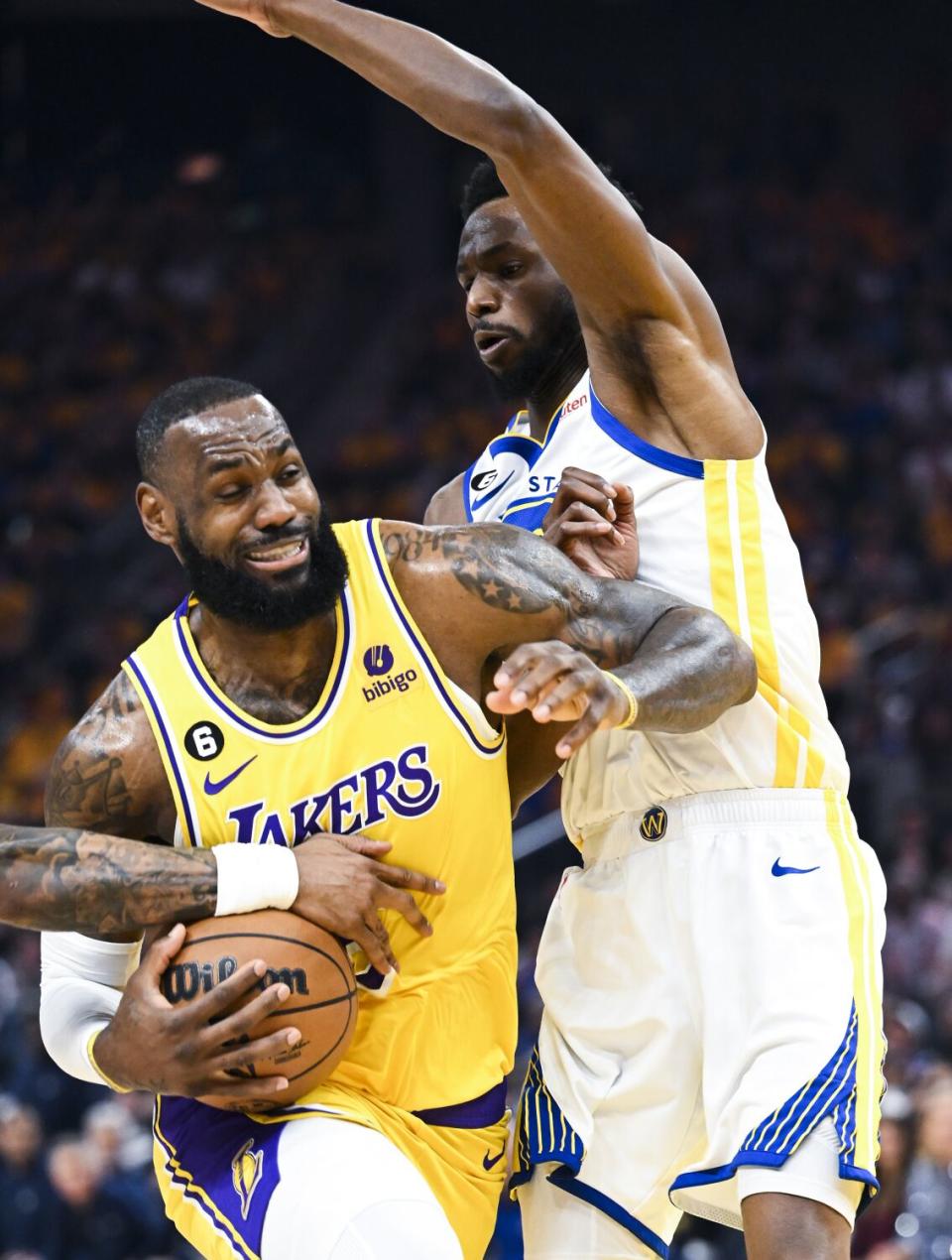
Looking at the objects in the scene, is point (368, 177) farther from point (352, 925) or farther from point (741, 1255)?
point (352, 925)

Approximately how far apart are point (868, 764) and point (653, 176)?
8505 mm

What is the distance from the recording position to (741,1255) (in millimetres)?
7000

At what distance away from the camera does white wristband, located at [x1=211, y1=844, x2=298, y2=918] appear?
334 centimetres

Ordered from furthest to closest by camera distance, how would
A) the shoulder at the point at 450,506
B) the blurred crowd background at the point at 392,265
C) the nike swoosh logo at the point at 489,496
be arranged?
the blurred crowd background at the point at 392,265
the shoulder at the point at 450,506
the nike swoosh logo at the point at 489,496

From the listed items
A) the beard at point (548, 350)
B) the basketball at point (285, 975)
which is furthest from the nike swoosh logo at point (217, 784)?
the beard at point (548, 350)

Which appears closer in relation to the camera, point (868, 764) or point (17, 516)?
point (868, 764)

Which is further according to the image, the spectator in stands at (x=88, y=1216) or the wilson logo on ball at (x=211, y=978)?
the spectator in stands at (x=88, y=1216)

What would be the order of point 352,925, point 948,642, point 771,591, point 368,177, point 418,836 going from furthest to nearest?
1. point 368,177
2. point 948,642
3. point 771,591
4. point 418,836
5. point 352,925

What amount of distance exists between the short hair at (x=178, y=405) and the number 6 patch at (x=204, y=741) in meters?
0.54

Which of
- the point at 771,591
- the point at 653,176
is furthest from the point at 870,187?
the point at 771,591

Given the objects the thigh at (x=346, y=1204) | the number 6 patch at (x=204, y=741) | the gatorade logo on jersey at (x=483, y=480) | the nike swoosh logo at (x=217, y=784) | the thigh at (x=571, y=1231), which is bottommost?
the thigh at (x=571, y=1231)

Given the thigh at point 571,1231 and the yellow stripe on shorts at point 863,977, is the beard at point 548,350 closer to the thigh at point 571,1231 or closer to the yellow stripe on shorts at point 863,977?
the yellow stripe on shorts at point 863,977

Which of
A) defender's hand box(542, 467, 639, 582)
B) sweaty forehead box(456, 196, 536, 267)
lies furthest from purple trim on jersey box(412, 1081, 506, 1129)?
sweaty forehead box(456, 196, 536, 267)

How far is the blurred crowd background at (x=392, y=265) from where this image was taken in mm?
12836
